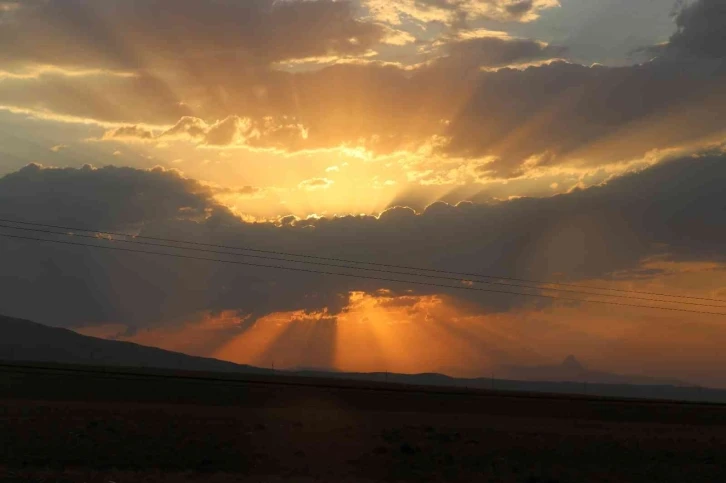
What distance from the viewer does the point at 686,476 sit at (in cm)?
3741

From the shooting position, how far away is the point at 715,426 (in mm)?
61688

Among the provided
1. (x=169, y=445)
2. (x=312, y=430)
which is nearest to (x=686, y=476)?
(x=312, y=430)

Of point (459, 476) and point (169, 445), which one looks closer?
point (459, 476)

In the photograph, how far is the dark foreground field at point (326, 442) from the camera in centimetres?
3512

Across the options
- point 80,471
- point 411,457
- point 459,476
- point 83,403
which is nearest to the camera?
point 80,471

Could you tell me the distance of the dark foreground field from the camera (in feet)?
115

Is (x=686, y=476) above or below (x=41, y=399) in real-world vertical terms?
above

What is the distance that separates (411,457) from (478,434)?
9347 millimetres

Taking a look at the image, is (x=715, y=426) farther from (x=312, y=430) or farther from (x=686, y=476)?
(x=312, y=430)

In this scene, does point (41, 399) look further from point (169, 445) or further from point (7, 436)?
point (169, 445)

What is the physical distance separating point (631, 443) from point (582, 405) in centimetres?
3133

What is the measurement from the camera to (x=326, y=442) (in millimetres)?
42219

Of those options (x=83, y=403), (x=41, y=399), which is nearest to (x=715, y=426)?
(x=83, y=403)

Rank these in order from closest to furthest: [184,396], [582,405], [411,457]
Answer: [411,457], [184,396], [582,405]
